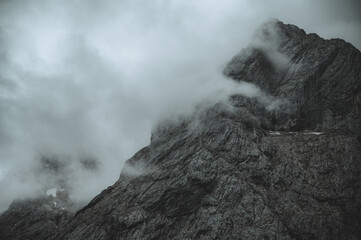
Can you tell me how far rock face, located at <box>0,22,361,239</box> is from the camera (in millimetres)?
50906

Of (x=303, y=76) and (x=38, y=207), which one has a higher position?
(x=38, y=207)

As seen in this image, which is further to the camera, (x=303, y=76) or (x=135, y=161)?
(x=135, y=161)

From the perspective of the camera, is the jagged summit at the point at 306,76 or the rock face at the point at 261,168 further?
the jagged summit at the point at 306,76

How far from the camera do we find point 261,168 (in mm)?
59406

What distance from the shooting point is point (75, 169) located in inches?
7530

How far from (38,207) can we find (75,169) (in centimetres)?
7443

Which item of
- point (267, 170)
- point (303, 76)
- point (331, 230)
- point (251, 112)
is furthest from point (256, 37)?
point (331, 230)

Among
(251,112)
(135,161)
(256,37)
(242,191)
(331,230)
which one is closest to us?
(331,230)

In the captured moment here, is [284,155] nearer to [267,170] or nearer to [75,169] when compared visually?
[267,170]

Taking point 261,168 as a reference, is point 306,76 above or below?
above

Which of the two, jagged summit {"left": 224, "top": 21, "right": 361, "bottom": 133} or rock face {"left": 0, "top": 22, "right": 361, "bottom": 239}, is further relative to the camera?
jagged summit {"left": 224, "top": 21, "right": 361, "bottom": 133}

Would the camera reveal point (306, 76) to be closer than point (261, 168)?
No

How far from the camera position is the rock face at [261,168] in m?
50.9

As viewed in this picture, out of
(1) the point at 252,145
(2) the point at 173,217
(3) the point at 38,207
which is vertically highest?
(3) the point at 38,207
